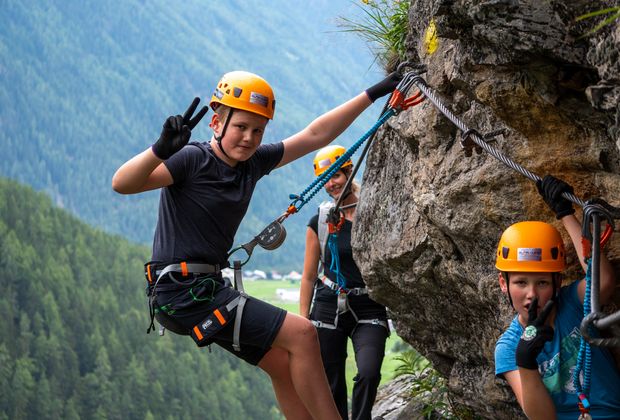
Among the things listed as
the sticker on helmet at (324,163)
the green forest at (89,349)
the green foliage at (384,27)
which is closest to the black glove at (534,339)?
the green foliage at (384,27)

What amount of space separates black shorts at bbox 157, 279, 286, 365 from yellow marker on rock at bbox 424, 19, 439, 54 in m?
1.88

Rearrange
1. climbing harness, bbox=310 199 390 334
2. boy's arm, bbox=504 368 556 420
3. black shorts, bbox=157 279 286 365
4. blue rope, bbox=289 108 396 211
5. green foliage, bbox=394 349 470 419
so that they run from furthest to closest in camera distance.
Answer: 1. green foliage, bbox=394 349 470 419
2. climbing harness, bbox=310 199 390 334
3. blue rope, bbox=289 108 396 211
4. black shorts, bbox=157 279 286 365
5. boy's arm, bbox=504 368 556 420

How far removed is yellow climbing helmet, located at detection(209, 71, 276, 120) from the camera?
16.7 ft

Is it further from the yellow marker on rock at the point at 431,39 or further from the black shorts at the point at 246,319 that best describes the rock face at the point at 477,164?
the black shorts at the point at 246,319

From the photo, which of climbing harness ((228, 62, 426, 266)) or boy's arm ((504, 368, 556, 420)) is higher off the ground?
climbing harness ((228, 62, 426, 266))

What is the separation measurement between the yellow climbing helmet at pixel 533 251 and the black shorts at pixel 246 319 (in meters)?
1.50

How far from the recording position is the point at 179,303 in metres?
5.06

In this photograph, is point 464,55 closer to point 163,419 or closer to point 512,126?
point 512,126

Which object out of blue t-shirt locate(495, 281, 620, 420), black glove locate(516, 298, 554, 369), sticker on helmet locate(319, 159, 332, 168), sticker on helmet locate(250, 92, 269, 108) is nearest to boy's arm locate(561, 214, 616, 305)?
blue t-shirt locate(495, 281, 620, 420)

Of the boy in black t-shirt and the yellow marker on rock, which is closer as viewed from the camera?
the boy in black t-shirt

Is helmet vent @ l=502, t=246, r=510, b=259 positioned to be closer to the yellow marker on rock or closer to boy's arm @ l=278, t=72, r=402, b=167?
the yellow marker on rock

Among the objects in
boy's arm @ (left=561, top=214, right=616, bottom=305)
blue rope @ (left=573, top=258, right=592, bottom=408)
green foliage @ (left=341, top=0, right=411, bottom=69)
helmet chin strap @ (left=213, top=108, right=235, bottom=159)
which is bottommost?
blue rope @ (left=573, top=258, right=592, bottom=408)

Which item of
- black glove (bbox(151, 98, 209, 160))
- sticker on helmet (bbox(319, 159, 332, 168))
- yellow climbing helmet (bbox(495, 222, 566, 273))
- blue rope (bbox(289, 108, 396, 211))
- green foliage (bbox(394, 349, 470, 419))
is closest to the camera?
yellow climbing helmet (bbox(495, 222, 566, 273))

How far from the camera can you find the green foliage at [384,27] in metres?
6.21
